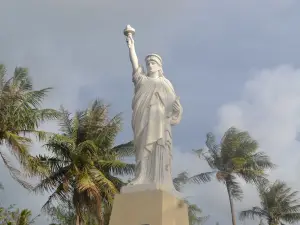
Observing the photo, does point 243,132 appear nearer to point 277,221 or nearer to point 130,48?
point 277,221

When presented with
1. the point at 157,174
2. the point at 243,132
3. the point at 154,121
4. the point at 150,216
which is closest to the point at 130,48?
the point at 154,121

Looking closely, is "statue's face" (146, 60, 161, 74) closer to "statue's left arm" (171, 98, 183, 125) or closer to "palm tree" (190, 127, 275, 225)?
"statue's left arm" (171, 98, 183, 125)

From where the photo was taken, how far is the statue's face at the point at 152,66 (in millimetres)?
7906

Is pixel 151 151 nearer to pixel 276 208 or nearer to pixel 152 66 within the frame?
pixel 152 66

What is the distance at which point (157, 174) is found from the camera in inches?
263

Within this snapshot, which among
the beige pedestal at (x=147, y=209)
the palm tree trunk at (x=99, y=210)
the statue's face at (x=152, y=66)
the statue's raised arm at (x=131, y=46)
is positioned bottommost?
the beige pedestal at (x=147, y=209)

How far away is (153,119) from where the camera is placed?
7152 mm

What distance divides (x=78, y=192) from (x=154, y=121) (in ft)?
23.8

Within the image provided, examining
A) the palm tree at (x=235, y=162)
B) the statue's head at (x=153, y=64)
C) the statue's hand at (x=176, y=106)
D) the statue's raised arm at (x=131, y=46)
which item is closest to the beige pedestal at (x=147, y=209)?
the statue's hand at (x=176, y=106)

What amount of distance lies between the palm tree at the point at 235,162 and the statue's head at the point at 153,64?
10023 mm

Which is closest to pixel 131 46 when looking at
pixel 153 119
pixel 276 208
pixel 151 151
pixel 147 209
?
pixel 153 119

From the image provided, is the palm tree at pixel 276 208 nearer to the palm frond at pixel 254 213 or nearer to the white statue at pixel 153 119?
the palm frond at pixel 254 213

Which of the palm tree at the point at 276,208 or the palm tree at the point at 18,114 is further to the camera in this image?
the palm tree at the point at 276,208

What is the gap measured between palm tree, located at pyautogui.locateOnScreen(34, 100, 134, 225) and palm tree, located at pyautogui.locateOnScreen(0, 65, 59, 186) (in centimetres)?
117
